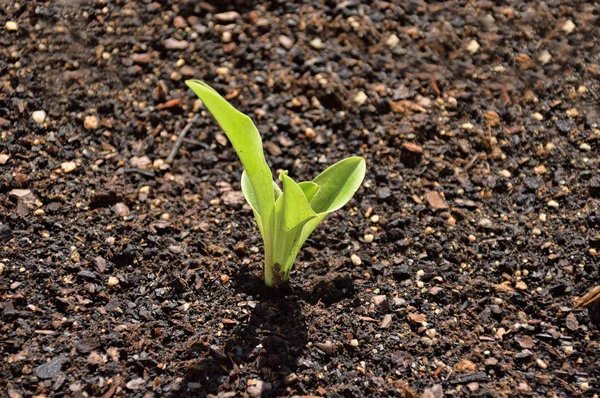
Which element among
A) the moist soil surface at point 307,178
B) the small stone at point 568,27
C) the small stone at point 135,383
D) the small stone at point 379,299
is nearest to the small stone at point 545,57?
the moist soil surface at point 307,178

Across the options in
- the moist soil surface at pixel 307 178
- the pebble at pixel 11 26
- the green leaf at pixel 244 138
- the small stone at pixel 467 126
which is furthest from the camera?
the pebble at pixel 11 26

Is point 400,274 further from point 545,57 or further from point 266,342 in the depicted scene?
point 545,57

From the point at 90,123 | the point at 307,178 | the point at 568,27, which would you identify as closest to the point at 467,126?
the point at 307,178

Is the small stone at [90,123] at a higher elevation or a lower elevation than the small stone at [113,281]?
higher

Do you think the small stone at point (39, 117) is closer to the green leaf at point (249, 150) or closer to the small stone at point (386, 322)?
the green leaf at point (249, 150)

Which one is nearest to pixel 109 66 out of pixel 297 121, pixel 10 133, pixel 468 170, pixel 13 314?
pixel 10 133

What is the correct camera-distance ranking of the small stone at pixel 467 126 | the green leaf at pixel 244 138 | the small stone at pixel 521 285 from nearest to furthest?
the green leaf at pixel 244 138, the small stone at pixel 521 285, the small stone at pixel 467 126
